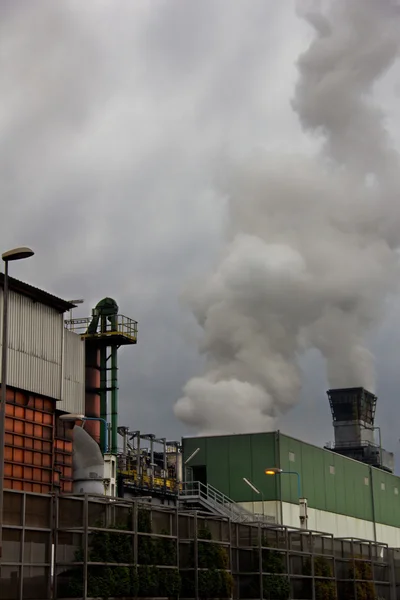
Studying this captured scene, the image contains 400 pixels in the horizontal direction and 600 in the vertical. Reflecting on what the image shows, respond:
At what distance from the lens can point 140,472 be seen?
59.7 meters

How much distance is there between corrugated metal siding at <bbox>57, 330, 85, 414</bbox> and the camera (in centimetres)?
4825

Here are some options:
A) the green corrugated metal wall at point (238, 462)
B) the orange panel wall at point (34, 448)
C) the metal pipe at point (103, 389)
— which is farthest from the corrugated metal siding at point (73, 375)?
the green corrugated metal wall at point (238, 462)

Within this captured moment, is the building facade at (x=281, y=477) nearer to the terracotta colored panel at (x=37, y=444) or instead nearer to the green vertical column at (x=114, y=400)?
the green vertical column at (x=114, y=400)

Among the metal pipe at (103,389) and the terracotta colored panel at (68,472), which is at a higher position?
the metal pipe at (103,389)

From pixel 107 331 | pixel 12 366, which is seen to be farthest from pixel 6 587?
pixel 107 331

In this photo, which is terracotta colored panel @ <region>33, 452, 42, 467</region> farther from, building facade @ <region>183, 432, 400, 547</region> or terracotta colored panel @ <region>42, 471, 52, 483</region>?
building facade @ <region>183, 432, 400, 547</region>

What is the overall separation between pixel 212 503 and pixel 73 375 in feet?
60.7

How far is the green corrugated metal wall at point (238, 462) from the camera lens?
2591 inches

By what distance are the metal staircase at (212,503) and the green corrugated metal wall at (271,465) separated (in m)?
1.03

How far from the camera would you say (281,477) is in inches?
2579

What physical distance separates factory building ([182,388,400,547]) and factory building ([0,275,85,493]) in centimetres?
1671

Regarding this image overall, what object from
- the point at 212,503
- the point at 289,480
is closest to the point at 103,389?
the point at 212,503

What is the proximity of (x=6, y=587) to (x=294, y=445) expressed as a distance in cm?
4689

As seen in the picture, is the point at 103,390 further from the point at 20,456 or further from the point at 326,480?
the point at 20,456
